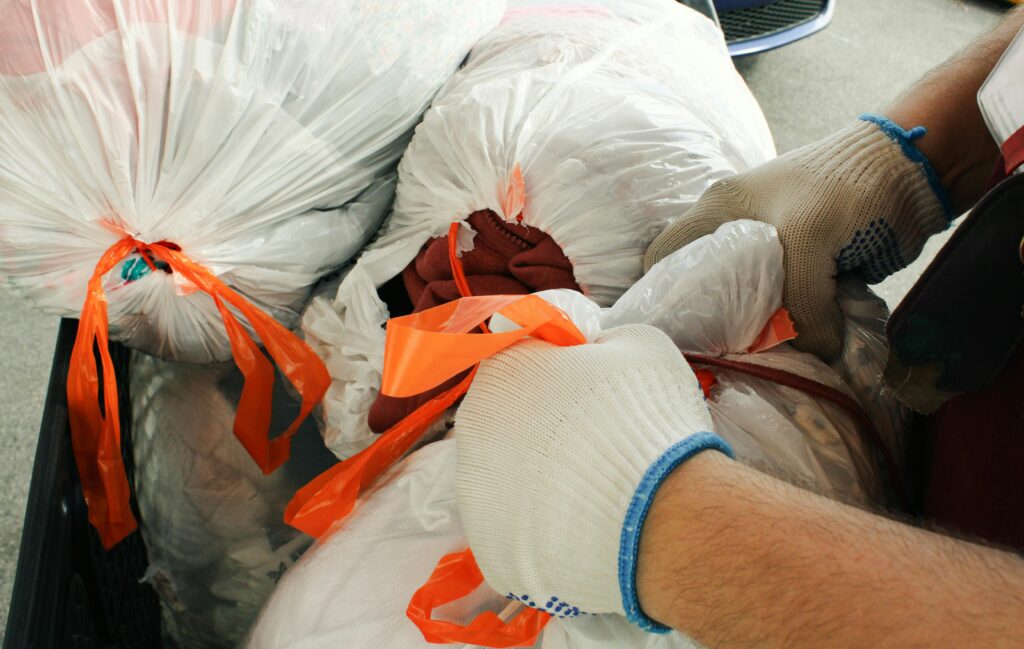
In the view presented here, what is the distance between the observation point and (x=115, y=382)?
809 millimetres

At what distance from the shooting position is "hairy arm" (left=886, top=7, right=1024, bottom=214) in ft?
2.31

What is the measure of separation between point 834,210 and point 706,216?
0.11m

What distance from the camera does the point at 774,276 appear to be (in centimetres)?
67

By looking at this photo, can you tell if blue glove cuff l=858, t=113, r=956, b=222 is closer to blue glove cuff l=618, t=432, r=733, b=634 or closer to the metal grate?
blue glove cuff l=618, t=432, r=733, b=634

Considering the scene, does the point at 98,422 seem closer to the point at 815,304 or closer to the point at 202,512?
the point at 202,512

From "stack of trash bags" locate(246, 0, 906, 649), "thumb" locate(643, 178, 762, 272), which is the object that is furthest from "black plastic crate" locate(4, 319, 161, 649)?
"thumb" locate(643, 178, 762, 272)

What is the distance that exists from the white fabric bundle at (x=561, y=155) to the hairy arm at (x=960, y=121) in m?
0.19

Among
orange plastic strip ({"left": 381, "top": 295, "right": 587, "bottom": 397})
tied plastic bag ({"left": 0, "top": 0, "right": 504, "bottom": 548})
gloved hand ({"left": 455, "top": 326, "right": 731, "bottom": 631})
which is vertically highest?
tied plastic bag ({"left": 0, "top": 0, "right": 504, "bottom": 548})

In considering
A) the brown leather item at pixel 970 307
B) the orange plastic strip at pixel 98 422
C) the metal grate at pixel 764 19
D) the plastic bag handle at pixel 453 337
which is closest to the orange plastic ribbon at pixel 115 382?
the orange plastic strip at pixel 98 422

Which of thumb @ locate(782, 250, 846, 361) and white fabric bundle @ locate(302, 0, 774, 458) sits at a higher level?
white fabric bundle @ locate(302, 0, 774, 458)

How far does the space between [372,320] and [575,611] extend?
16.7 inches

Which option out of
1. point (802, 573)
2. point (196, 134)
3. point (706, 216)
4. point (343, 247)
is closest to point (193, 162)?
point (196, 134)

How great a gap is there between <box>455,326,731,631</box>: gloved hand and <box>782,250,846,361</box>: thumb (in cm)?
19

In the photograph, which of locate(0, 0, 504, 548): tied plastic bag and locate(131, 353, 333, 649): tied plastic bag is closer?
locate(0, 0, 504, 548): tied plastic bag
